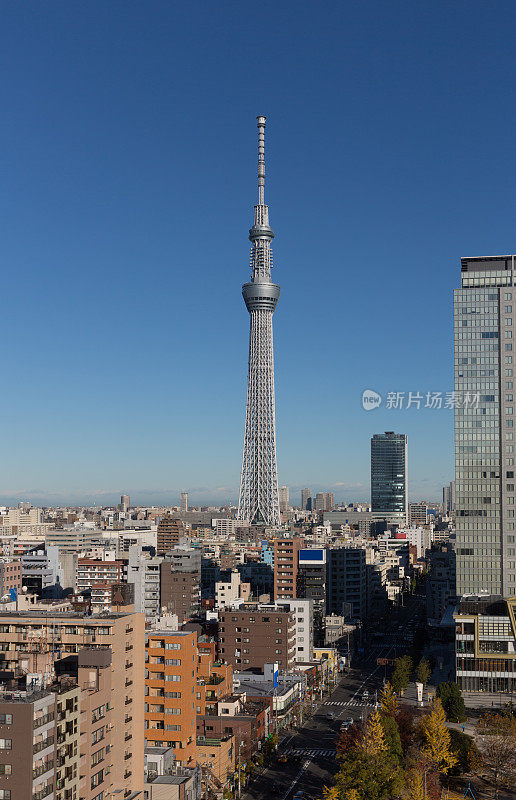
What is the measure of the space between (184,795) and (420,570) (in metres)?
119

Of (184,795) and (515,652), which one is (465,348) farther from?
(184,795)

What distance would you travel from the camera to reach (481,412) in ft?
212

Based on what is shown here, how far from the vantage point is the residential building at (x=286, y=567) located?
8262 cm

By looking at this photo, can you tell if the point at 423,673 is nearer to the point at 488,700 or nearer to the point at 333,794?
the point at 488,700

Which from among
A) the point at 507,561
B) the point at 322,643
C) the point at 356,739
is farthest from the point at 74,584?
the point at 356,739

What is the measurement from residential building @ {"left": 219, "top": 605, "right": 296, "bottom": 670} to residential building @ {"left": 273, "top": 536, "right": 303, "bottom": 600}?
72.6 ft

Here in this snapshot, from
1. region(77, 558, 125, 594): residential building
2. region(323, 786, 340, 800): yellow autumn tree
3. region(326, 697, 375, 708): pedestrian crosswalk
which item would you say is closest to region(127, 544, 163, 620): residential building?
region(77, 558, 125, 594): residential building

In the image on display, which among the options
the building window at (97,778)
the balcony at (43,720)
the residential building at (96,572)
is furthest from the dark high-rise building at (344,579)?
the balcony at (43,720)

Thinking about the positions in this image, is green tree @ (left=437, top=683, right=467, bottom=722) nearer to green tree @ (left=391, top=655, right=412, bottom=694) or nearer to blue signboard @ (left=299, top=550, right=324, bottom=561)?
green tree @ (left=391, top=655, right=412, bottom=694)

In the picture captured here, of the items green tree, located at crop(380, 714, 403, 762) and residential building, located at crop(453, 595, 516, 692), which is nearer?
green tree, located at crop(380, 714, 403, 762)

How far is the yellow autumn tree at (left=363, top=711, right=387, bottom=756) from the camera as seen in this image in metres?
35.6

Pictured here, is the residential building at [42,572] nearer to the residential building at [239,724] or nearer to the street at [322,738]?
the street at [322,738]

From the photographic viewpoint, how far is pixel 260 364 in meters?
138

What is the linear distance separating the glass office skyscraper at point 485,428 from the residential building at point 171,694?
3179 centimetres
